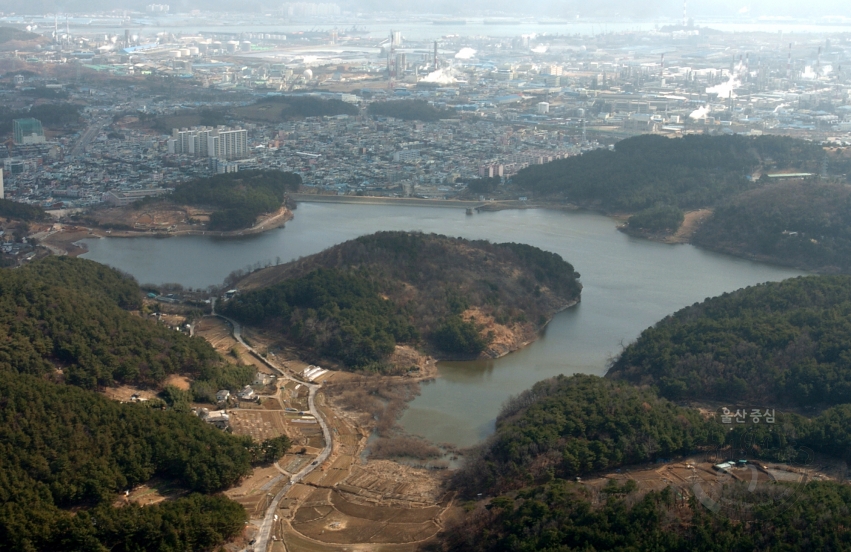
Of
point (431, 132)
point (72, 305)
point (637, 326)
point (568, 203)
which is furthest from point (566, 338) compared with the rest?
point (431, 132)

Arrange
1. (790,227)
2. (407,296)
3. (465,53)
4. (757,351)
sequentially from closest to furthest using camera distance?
(757,351) → (407,296) → (790,227) → (465,53)

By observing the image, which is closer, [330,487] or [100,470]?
[100,470]

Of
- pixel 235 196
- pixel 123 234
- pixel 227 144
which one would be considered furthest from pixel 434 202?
pixel 227 144

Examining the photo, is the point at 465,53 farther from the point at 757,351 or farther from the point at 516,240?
the point at 757,351

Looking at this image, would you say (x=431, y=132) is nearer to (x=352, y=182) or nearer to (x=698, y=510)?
(x=352, y=182)

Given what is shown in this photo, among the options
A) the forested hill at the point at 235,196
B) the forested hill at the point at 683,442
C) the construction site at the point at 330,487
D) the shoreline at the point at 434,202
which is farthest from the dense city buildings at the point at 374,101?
the construction site at the point at 330,487

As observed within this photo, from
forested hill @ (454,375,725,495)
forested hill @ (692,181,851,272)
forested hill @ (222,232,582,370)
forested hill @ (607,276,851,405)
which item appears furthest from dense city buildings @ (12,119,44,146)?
forested hill @ (454,375,725,495)
